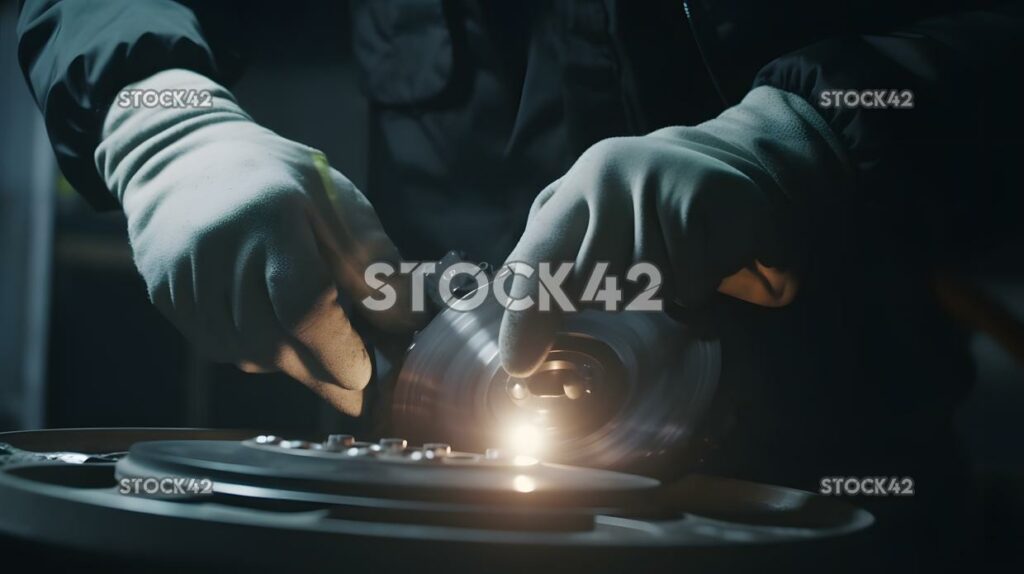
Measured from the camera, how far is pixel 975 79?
63 cm

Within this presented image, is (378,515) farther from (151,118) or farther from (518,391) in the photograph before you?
(151,118)

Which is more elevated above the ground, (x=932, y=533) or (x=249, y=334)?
(x=249, y=334)

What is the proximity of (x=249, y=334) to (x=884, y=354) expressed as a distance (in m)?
0.47

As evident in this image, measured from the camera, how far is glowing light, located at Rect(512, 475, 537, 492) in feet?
1.36

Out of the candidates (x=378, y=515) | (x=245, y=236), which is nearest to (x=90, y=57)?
(x=245, y=236)

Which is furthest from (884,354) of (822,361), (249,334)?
(249,334)

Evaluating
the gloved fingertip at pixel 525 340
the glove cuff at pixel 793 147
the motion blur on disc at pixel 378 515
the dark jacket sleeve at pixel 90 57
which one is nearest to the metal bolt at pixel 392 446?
the motion blur on disc at pixel 378 515

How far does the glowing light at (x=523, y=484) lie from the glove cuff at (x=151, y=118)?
45 cm

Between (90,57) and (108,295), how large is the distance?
26 centimetres

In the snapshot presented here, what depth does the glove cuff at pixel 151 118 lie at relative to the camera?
739mm

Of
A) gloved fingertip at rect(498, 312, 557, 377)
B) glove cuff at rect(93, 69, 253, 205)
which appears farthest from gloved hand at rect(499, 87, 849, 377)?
glove cuff at rect(93, 69, 253, 205)

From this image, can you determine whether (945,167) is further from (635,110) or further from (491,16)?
(491,16)

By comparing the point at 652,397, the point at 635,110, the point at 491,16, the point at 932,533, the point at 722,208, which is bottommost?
the point at 932,533

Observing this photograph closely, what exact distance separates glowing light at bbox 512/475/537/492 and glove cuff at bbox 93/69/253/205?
1.48 ft
